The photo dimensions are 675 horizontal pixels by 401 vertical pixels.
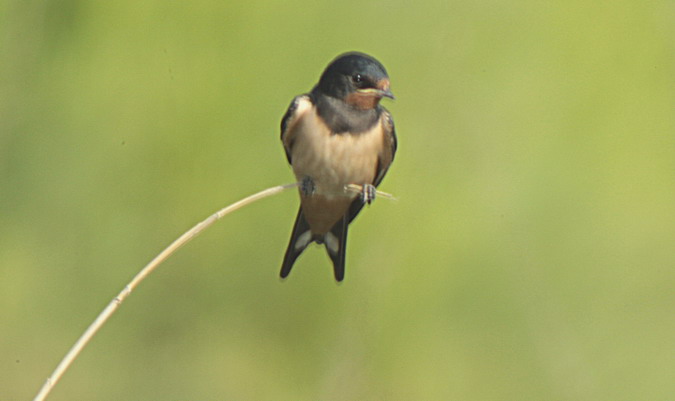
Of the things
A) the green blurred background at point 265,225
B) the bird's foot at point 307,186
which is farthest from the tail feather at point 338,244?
the green blurred background at point 265,225

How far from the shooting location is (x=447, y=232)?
18.1ft

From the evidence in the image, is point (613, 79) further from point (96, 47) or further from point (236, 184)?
point (96, 47)

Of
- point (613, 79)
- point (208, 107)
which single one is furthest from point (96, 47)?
point (613, 79)

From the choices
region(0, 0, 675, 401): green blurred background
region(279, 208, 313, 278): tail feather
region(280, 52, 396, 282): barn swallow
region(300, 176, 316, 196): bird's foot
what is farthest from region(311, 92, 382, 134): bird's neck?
region(0, 0, 675, 401): green blurred background

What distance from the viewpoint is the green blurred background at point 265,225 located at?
4.94m

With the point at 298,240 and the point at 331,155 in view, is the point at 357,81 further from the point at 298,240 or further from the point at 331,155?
the point at 298,240

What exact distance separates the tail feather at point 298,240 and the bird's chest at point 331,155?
162mm

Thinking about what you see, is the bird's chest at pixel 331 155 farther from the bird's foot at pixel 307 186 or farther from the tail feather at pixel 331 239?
the tail feather at pixel 331 239

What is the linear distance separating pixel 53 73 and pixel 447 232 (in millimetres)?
1947

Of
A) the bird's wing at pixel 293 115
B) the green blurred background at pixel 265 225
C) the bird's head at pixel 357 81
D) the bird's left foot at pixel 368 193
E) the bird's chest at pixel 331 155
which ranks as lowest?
the green blurred background at pixel 265 225

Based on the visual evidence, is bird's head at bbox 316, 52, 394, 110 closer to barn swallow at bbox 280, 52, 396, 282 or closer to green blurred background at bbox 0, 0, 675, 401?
barn swallow at bbox 280, 52, 396, 282

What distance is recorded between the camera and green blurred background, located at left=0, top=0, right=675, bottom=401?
4941 mm

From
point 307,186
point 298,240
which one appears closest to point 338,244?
point 298,240

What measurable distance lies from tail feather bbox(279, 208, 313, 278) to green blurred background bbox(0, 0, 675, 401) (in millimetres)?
983
